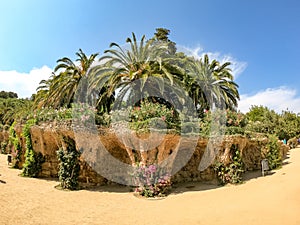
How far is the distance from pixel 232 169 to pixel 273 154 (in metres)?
5.67

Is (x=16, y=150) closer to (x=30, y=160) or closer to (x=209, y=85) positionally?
(x=30, y=160)

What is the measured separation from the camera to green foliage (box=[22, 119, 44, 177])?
1421 cm

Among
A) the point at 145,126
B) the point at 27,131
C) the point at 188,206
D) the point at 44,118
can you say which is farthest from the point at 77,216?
the point at 27,131

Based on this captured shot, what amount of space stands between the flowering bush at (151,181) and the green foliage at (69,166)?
311cm

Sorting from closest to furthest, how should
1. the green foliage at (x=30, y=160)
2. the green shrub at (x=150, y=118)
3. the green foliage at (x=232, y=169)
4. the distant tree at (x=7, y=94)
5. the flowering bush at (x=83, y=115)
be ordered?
1. the green shrub at (x=150, y=118)
2. the flowering bush at (x=83, y=115)
3. the green foliage at (x=232, y=169)
4. the green foliage at (x=30, y=160)
5. the distant tree at (x=7, y=94)

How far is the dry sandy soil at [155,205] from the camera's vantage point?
25.5ft

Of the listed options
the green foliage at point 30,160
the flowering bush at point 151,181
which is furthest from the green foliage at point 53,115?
the flowering bush at point 151,181

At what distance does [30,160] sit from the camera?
14.4m

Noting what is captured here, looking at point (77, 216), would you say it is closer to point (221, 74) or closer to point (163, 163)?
point (163, 163)

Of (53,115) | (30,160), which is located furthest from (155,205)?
(30,160)

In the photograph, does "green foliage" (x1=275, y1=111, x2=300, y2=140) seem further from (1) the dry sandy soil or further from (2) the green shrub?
(2) the green shrub

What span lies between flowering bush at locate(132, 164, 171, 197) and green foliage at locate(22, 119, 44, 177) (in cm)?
648

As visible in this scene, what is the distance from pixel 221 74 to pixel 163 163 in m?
11.8

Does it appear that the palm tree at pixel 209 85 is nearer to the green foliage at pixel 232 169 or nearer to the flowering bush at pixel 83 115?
the green foliage at pixel 232 169
